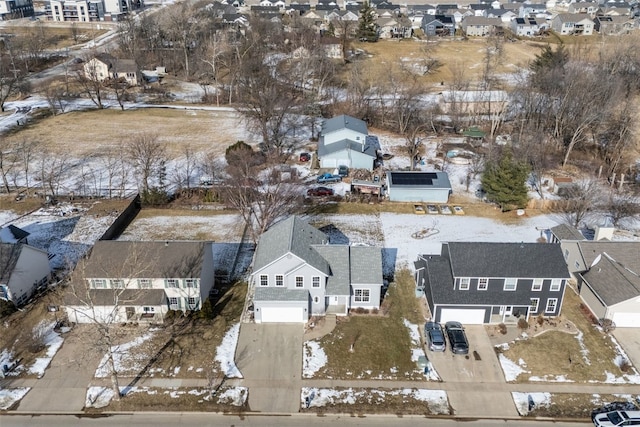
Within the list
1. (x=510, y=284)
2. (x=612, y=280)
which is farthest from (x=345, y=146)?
(x=612, y=280)

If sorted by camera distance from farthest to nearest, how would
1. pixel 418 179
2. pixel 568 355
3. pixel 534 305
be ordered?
1. pixel 418 179
2. pixel 534 305
3. pixel 568 355

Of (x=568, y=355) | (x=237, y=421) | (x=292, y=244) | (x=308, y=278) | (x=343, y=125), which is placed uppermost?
(x=343, y=125)

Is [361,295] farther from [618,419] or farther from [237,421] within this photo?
[618,419]

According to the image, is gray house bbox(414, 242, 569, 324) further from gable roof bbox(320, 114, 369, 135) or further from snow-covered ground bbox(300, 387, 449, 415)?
gable roof bbox(320, 114, 369, 135)

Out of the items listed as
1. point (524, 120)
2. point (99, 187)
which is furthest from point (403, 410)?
point (524, 120)

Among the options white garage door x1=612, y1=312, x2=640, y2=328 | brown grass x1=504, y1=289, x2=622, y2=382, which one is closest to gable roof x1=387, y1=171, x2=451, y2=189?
white garage door x1=612, y1=312, x2=640, y2=328

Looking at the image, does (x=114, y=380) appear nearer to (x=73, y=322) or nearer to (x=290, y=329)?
(x=73, y=322)
